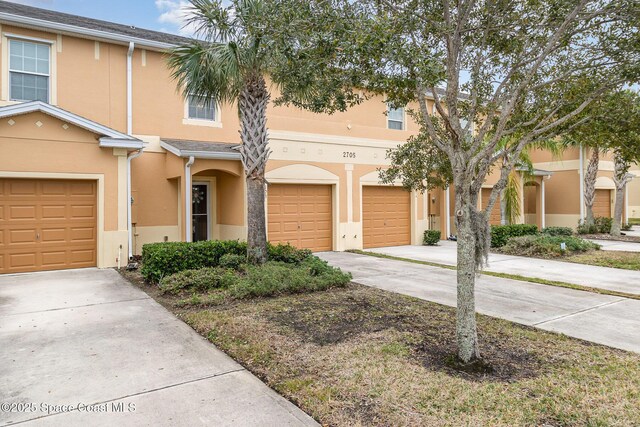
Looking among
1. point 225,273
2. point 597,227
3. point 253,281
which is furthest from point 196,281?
point 597,227

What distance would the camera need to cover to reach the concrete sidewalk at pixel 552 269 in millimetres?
9359

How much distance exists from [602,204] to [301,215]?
2074 cm

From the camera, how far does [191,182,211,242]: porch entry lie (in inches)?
567

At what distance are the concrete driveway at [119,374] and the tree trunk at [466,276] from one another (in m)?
2.10

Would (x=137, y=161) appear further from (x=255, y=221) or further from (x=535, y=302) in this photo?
(x=535, y=302)

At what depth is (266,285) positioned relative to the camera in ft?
26.0

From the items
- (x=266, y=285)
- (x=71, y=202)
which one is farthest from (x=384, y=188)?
(x=71, y=202)

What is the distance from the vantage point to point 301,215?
14453mm

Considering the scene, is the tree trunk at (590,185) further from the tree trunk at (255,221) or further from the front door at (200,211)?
the front door at (200,211)

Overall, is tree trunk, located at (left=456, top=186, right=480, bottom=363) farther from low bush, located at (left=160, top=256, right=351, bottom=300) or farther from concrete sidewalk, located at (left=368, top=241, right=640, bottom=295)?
concrete sidewalk, located at (left=368, top=241, right=640, bottom=295)

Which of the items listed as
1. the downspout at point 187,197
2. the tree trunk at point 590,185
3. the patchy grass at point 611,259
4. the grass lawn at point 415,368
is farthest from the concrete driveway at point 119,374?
the tree trunk at point 590,185

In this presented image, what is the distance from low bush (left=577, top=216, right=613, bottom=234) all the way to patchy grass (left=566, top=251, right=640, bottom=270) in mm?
6810

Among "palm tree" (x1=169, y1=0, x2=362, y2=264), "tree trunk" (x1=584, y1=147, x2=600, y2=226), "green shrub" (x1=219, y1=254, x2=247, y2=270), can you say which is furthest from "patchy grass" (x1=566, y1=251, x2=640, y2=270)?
"green shrub" (x1=219, y1=254, x2=247, y2=270)

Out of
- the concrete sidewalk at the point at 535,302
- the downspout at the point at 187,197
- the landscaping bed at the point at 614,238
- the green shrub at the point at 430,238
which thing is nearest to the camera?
the concrete sidewalk at the point at 535,302
